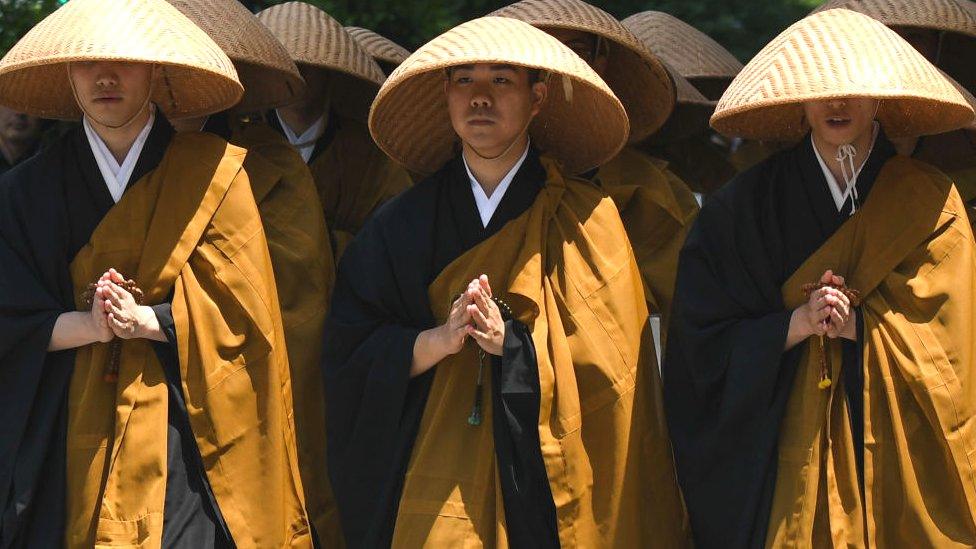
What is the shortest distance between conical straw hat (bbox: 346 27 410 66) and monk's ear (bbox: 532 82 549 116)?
1.52 metres

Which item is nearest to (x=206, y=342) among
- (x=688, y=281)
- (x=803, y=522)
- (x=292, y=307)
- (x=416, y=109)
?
(x=292, y=307)

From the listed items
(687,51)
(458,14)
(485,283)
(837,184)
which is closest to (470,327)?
(485,283)

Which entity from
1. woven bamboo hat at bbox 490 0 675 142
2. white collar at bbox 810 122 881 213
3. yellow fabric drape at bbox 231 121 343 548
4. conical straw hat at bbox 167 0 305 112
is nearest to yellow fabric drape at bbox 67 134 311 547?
yellow fabric drape at bbox 231 121 343 548

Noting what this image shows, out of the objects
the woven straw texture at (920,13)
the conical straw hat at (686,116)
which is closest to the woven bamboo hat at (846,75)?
the woven straw texture at (920,13)

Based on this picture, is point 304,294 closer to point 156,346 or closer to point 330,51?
point 156,346

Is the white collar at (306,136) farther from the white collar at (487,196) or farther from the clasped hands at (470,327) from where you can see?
the clasped hands at (470,327)

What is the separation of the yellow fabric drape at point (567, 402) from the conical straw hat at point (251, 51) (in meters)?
1.19

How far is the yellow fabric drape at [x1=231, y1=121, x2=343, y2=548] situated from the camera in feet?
18.2

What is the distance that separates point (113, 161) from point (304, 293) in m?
0.83

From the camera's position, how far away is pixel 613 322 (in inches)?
197

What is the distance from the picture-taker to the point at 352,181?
6.18 meters

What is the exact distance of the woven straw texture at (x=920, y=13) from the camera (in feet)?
18.9

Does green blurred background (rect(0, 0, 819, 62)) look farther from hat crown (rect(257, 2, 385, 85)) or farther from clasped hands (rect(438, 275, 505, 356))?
clasped hands (rect(438, 275, 505, 356))

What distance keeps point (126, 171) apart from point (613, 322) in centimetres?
154
